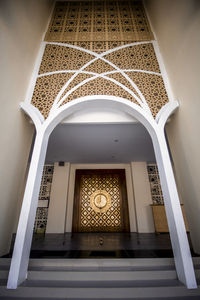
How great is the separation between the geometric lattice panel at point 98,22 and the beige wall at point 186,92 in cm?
86

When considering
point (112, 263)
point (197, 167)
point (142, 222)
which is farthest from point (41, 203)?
point (197, 167)

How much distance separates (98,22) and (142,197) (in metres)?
4.79

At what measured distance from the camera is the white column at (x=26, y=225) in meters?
1.30

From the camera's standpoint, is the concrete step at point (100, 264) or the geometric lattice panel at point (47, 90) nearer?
the concrete step at point (100, 264)

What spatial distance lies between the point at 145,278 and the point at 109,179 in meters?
3.82

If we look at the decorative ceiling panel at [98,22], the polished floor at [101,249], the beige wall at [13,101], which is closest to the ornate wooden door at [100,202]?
the polished floor at [101,249]

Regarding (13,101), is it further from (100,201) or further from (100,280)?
(100,201)

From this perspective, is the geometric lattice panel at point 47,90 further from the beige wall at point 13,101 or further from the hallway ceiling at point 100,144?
the hallway ceiling at point 100,144

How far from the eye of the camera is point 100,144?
3863mm

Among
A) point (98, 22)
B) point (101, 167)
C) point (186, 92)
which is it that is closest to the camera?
point (186, 92)

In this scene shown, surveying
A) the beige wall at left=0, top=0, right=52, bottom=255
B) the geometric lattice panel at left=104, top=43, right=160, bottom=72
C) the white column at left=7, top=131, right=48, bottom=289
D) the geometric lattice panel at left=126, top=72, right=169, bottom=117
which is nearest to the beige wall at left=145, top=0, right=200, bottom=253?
the geometric lattice panel at left=126, top=72, right=169, bottom=117

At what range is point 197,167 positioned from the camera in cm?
176

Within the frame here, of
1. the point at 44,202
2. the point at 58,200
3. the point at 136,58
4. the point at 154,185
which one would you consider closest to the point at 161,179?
the point at 136,58

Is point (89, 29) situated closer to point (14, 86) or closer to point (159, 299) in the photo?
point (14, 86)
